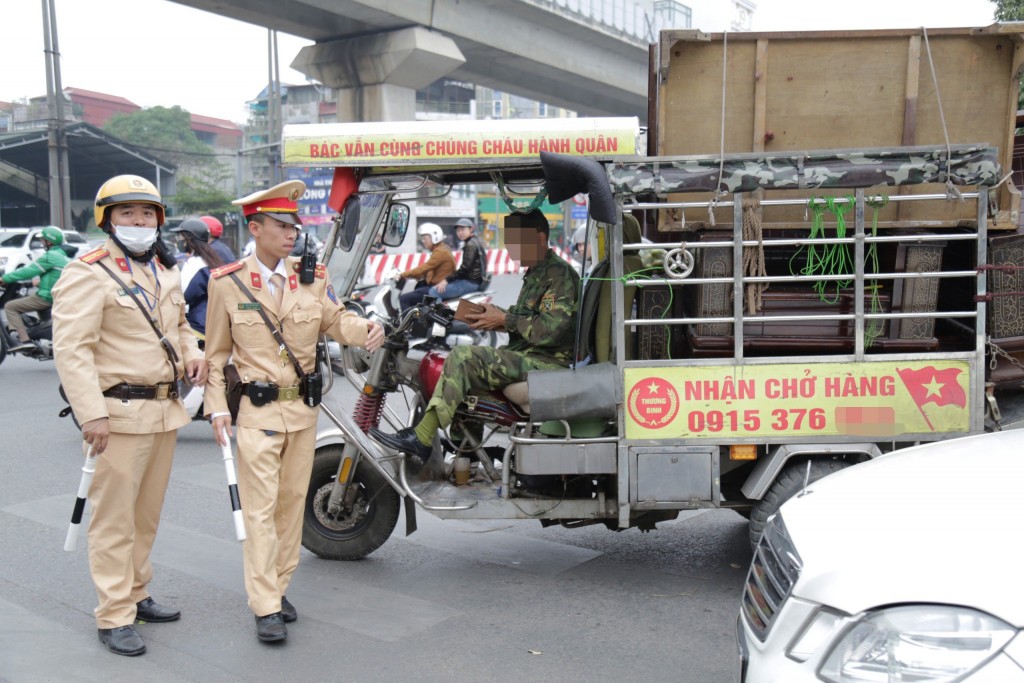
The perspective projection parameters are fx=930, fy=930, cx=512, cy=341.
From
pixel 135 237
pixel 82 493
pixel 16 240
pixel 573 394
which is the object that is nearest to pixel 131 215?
pixel 135 237

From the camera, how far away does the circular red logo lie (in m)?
4.38

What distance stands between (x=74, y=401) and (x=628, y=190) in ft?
8.19

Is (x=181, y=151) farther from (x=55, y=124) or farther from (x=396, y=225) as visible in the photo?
(x=396, y=225)

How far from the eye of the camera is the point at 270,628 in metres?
3.98

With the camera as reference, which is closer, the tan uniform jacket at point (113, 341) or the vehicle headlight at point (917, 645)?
the vehicle headlight at point (917, 645)

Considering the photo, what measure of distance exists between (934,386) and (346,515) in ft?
9.86

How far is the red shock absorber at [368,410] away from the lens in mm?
4863

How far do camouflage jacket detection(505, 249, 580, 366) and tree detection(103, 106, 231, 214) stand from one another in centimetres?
4175

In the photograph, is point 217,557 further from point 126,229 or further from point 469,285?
point 469,285

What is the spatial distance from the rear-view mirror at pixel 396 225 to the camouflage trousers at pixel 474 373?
2.65 feet

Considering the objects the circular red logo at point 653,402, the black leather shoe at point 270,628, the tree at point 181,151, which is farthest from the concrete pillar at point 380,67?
the tree at point 181,151

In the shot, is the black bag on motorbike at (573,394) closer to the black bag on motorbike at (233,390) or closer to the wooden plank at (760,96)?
the black bag on motorbike at (233,390)

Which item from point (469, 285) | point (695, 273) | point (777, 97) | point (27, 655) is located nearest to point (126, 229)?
point (27, 655)

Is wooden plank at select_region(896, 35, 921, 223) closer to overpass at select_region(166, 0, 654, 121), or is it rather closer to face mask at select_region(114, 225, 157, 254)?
face mask at select_region(114, 225, 157, 254)
